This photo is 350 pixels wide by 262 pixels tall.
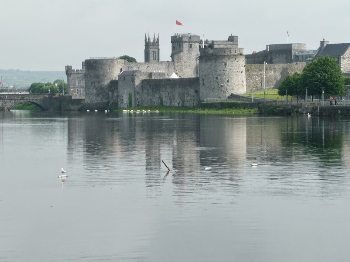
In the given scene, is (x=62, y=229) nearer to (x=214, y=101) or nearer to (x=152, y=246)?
(x=152, y=246)

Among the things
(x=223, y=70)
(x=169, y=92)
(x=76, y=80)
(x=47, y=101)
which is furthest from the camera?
(x=76, y=80)

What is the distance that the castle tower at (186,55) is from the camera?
4486 inches

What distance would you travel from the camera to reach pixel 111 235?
20.9 metres

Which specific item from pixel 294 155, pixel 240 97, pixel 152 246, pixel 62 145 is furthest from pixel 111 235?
pixel 240 97

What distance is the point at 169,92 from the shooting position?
327 ft

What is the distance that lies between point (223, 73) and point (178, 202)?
2623 inches

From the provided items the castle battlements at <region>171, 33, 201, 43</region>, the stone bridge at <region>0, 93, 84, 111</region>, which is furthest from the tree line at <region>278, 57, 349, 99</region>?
the stone bridge at <region>0, 93, 84, 111</region>

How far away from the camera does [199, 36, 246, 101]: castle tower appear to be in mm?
90938

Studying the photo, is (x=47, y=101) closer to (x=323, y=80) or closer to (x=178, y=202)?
(x=323, y=80)

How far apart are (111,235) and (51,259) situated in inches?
83.1

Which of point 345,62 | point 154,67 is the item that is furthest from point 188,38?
point 345,62

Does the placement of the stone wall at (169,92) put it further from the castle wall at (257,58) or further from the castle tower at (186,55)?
the castle wall at (257,58)

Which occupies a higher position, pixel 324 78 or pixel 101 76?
pixel 101 76

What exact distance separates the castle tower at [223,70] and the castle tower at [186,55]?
21.7m
